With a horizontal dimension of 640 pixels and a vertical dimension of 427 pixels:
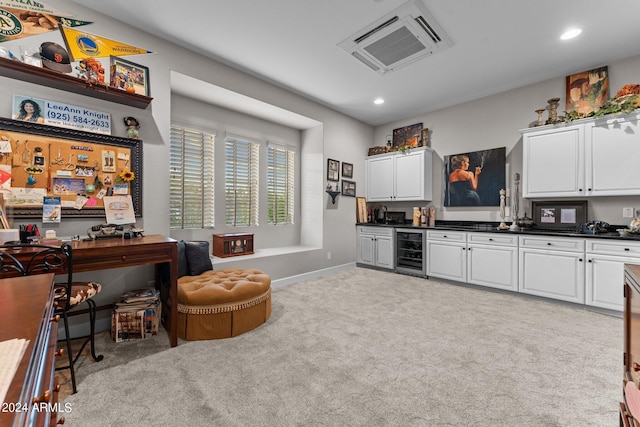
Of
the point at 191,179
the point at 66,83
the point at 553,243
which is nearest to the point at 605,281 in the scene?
the point at 553,243

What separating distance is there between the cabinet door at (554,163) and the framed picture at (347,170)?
272cm

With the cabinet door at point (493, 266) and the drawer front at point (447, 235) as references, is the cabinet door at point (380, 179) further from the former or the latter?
the cabinet door at point (493, 266)

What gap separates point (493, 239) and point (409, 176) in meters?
1.73

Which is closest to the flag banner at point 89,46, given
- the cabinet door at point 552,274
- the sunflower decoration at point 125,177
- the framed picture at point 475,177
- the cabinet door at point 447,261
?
the sunflower decoration at point 125,177

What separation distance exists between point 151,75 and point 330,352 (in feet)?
10.4

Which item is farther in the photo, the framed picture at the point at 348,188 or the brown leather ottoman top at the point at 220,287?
the framed picture at the point at 348,188

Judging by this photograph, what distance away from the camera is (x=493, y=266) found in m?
3.72

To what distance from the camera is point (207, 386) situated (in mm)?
1733

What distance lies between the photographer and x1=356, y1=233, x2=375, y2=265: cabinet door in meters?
5.15

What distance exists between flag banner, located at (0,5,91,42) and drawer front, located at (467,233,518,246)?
5.12 m

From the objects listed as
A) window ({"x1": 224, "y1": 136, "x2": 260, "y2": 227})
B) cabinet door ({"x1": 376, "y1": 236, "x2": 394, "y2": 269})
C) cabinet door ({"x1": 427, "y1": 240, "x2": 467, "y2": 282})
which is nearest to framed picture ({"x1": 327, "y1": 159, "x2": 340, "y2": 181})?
window ({"x1": 224, "y1": 136, "x2": 260, "y2": 227})

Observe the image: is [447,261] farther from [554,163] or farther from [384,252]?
[554,163]

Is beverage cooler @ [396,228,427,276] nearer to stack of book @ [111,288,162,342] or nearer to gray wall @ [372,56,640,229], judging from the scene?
gray wall @ [372,56,640,229]

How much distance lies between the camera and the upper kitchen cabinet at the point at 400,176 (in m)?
4.75
